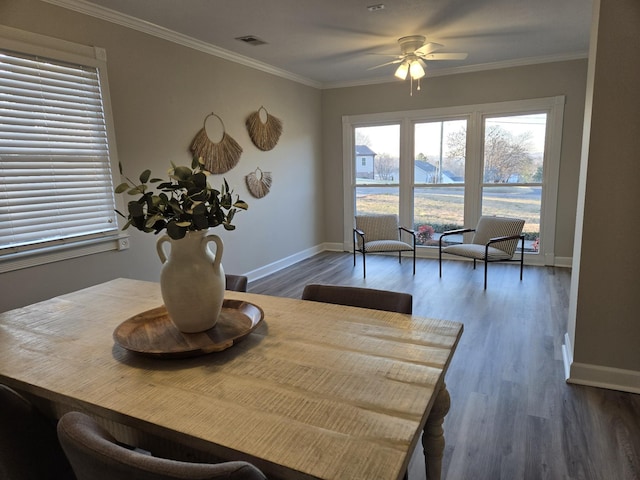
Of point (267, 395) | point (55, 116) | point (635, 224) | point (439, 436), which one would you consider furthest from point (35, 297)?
point (635, 224)

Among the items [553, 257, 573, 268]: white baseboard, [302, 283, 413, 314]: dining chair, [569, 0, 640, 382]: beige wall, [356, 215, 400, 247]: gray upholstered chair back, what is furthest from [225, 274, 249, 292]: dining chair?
[553, 257, 573, 268]: white baseboard

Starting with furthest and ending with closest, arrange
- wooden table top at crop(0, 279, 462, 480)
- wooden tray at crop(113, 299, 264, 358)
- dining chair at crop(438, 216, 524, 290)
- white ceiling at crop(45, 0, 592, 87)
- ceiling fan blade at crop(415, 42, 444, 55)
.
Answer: dining chair at crop(438, 216, 524, 290), ceiling fan blade at crop(415, 42, 444, 55), white ceiling at crop(45, 0, 592, 87), wooden tray at crop(113, 299, 264, 358), wooden table top at crop(0, 279, 462, 480)

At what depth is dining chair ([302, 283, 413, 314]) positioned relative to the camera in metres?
1.60

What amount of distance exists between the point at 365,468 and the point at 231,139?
4.03 metres

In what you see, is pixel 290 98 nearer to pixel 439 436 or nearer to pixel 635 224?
pixel 635 224

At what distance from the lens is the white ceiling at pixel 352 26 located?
10.1 feet

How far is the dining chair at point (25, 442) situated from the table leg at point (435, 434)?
110 centimetres

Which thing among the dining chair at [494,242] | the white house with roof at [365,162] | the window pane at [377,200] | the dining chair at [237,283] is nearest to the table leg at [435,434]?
the dining chair at [237,283]

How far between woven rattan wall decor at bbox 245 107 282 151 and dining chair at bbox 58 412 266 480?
4.16 m

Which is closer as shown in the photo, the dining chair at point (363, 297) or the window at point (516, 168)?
the dining chair at point (363, 297)

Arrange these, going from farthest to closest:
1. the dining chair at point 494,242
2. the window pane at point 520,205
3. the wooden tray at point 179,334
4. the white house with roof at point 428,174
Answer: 1. the white house with roof at point 428,174
2. the window pane at point 520,205
3. the dining chair at point 494,242
4. the wooden tray at point 179,334

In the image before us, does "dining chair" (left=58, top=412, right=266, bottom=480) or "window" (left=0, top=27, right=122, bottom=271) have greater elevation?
"window" (left=0, top=27, right=122, bottom=271)

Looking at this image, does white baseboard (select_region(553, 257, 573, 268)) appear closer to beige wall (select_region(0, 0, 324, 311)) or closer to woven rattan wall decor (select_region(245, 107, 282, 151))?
beige wall (select_region(0, 0, 324, 311))

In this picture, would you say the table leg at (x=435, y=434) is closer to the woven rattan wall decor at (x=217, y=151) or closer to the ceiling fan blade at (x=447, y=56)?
the woven rattan wall decor at (x=217, y=151)
